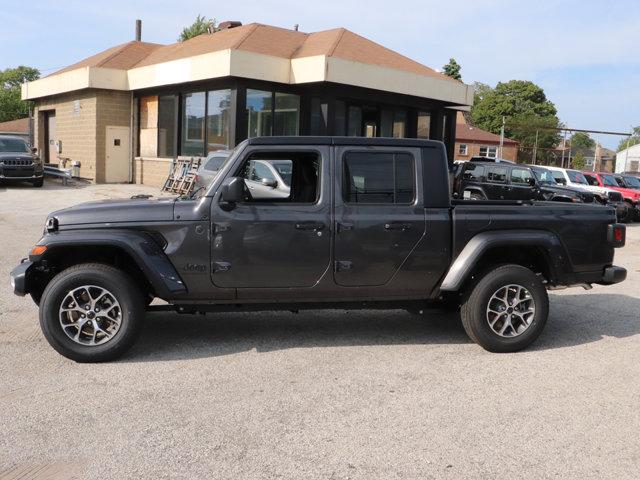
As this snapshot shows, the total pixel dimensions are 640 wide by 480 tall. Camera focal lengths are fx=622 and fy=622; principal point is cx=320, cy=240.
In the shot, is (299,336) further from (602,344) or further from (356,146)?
(602,344)

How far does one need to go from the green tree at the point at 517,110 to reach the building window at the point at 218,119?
189ft

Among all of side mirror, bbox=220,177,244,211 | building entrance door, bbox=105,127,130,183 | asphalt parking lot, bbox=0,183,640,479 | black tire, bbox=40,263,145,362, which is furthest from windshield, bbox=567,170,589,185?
black tire, bbox=40,263,145,362

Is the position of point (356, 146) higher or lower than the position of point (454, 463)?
higher

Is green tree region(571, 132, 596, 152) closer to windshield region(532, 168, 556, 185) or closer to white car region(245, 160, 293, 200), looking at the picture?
windshield region(532, 168, 556, 185)

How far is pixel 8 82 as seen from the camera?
91.2 meters

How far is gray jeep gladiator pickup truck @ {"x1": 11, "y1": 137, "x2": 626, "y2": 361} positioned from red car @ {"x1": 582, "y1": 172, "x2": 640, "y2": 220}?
1674 centimetres

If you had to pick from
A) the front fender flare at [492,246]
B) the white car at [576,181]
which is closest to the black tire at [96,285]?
the front fender flare at [492,246]

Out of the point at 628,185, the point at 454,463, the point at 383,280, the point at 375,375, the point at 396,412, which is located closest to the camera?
the point at 454,463

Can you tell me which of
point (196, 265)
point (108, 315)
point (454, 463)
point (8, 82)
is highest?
point (8, 82)

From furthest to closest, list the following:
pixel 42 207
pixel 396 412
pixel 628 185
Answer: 1. pixel 628 185
2. pixel 42 207
3. pixel 396 412

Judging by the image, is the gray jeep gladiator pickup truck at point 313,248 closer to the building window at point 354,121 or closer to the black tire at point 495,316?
the black tire at point 495,316

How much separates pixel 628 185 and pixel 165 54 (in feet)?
60.2

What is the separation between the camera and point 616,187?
21703 mm

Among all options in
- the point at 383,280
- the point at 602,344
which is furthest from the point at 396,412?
the point at 602,344
